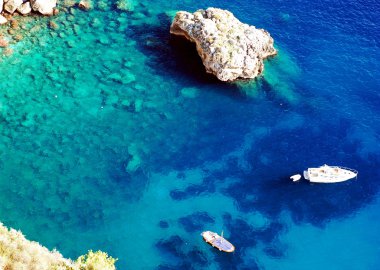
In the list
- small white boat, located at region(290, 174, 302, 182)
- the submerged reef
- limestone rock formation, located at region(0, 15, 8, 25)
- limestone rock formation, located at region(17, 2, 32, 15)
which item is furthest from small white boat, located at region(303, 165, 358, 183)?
limestone rock formation, located at region(0, 15, 8, 25)

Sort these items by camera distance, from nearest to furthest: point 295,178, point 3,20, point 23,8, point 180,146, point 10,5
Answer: point 295,178 < point 180,146 < point 3,20 < point 10,5 < point 23,8

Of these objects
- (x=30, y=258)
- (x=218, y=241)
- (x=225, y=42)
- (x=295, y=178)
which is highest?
(x=225, y=42)

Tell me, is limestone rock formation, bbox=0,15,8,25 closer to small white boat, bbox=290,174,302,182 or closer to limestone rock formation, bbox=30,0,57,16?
limestone rock formation, bbox=30,0,57,16

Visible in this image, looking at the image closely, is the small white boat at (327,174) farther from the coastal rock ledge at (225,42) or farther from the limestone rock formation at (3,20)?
the limestone rock formation at (3,20)

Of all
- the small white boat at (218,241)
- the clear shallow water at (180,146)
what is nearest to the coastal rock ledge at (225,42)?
the clear shallow water at (180,146)

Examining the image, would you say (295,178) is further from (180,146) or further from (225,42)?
(225,42)

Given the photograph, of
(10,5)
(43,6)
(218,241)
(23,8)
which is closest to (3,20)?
(10,5)
